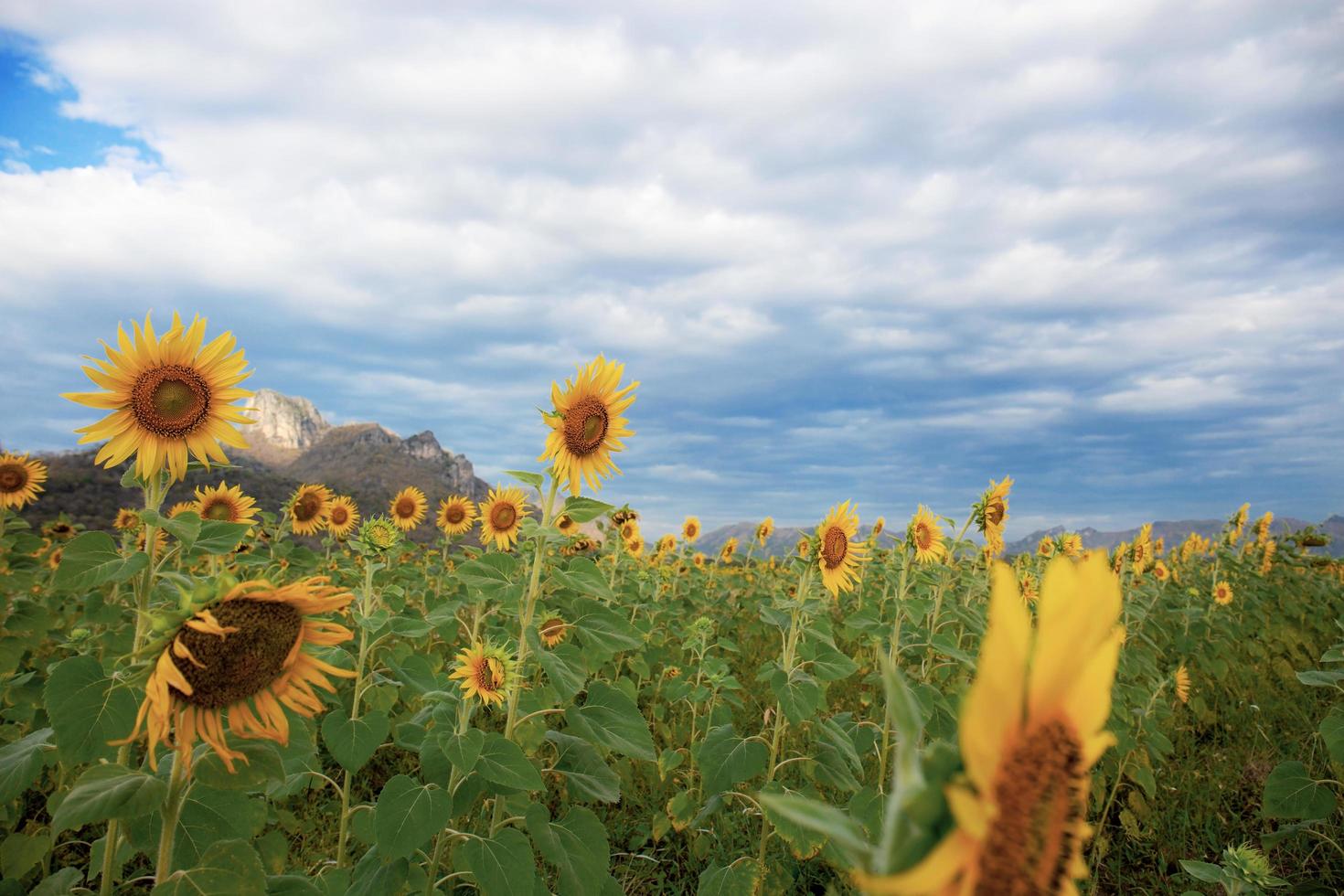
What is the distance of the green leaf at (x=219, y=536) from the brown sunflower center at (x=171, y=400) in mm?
473

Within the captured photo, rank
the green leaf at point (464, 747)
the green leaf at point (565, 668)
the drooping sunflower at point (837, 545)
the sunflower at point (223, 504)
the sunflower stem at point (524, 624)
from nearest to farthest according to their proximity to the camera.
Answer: the green leaf at point (464, 747), the green leaf at point (565, 668), the sunflower stem at point (524, 624), the drooping sunflower at point (837, 545), the sunflower at point (223, 504)

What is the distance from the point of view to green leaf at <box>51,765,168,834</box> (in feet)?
6.02

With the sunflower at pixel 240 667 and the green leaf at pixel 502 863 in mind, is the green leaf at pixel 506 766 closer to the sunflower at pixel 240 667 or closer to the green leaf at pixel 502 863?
the green leaf at pixel 502 863

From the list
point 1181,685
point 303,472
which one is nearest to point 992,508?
point 1181,685

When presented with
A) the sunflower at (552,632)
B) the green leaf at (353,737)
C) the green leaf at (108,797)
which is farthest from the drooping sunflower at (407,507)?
the green leaf at (108,797)

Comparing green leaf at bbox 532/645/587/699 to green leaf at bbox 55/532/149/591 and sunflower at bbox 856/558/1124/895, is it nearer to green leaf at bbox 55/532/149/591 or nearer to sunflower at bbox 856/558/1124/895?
green leaf at bbox 55/532/149/591

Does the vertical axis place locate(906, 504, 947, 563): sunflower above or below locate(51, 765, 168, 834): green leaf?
above

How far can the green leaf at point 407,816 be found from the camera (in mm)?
2547

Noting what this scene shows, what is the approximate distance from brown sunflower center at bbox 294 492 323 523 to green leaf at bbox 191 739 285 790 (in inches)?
233

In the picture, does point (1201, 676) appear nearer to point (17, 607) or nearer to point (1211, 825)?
point (1211, 825)

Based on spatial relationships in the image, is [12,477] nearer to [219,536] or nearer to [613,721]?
[219,536]

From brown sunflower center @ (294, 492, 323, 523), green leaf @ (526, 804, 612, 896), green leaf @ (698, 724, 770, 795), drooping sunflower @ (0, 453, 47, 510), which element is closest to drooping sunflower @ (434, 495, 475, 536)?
brown sunflower center @ (294, 492, 323, 523)

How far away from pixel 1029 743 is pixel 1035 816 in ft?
0.23

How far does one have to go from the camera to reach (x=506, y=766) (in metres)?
2.67
